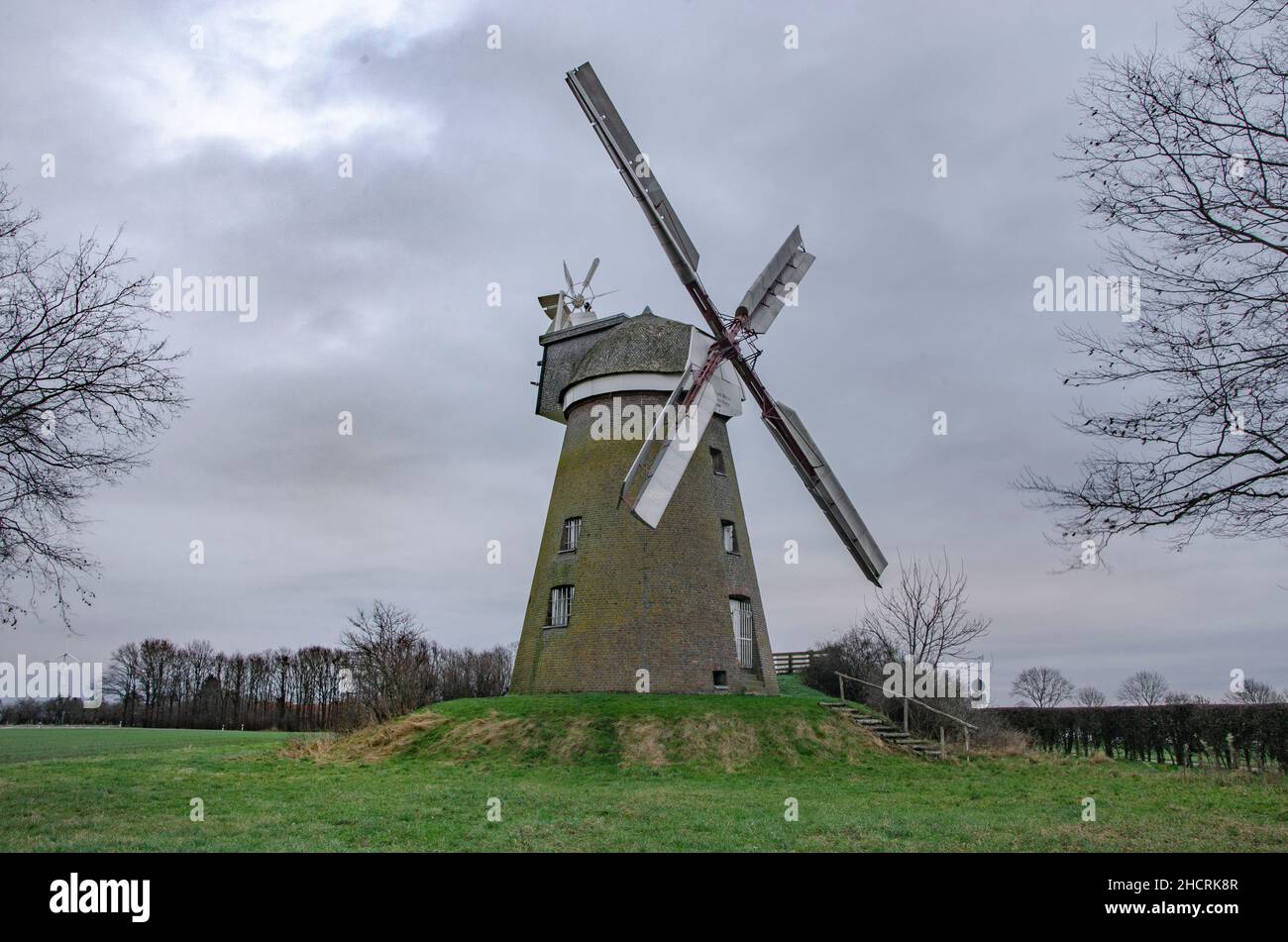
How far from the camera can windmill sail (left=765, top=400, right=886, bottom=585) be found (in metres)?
22.4

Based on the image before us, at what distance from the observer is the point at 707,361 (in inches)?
835

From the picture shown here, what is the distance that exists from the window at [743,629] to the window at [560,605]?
4217mm

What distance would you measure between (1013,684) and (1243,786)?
63.4 m

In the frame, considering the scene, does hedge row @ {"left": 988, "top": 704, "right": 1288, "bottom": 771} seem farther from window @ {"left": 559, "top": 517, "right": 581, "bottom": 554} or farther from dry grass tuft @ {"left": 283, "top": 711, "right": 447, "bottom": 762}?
dry grass tuft @ {"left": 283, "top": 711, "right": 447, "bottom": 762}

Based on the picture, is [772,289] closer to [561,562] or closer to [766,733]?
[561,562]

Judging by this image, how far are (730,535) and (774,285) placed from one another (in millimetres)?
6788

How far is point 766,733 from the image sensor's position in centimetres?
2000

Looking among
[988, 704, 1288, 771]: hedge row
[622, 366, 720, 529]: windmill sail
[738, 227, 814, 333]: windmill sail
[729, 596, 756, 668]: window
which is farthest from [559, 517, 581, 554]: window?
[988, 704, 1288, 771]: hedge row

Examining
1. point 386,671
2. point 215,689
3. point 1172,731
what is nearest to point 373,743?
point 386,671

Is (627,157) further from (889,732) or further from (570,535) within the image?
(889,732)

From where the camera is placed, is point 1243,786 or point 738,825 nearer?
point 738,825

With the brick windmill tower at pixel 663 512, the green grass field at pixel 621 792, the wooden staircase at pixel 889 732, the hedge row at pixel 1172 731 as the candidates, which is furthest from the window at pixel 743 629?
the hedge row at pixel 1172 731
